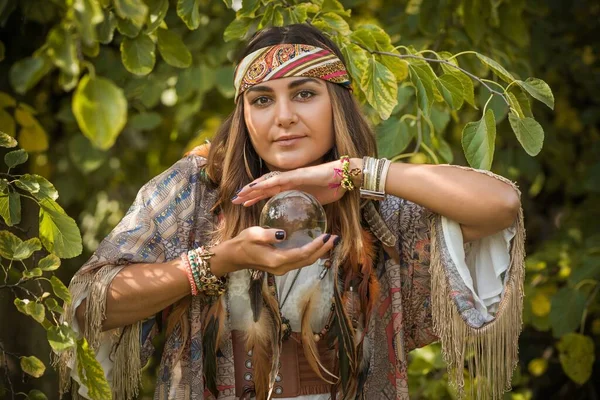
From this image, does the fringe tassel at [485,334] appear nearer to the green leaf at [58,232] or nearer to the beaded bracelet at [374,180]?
the beaded bracelet at [374,180]

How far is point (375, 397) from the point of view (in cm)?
255

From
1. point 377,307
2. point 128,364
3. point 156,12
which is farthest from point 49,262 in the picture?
point 156,12

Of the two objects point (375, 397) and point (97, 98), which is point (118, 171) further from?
point (97, 98)

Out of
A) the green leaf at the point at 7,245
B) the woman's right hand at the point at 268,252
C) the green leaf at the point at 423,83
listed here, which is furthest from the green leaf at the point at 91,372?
the green leaf at the point at 423,83

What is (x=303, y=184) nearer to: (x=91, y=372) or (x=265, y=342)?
(x=265, y=342)

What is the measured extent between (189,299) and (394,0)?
95.9 inches

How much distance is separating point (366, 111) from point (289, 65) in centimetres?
81

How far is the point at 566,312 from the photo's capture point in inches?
140

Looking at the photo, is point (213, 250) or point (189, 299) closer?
point (213, 250)

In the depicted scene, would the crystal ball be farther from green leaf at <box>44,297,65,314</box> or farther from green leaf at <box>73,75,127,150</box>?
green leaf at <box>73,75,127,150</box>

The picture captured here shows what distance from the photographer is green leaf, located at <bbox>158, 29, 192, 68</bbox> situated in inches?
115

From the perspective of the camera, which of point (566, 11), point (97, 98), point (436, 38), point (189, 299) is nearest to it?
point (97, 98)

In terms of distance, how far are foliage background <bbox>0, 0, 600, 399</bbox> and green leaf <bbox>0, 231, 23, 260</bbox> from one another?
52 millimetres

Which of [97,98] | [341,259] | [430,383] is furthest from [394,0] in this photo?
[97,98]
